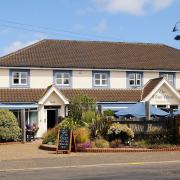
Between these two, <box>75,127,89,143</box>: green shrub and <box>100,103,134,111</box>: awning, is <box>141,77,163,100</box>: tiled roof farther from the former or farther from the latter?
<box>75,127,89,143</box>: green shrub

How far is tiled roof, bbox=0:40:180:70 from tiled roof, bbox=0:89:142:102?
1900 millimetres

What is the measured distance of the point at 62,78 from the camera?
131 feet

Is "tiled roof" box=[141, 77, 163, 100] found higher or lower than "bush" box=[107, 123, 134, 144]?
higher

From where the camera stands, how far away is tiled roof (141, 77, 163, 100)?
40.7m

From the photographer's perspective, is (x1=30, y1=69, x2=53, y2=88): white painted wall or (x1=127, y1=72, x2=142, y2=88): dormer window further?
(x1=127, y1=72, x2=142, y2=88): dormer window

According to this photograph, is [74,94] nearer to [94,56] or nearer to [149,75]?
[94,56]

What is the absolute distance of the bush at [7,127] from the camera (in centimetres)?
3020

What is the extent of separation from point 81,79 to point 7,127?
36.7 feet

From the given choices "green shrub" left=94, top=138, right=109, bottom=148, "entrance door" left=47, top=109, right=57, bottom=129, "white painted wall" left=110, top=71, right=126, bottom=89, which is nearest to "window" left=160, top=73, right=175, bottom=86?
"white painted wall" left=110, top=71, right=126, bottom=89

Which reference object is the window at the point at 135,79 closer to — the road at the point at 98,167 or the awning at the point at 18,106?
the awning at the point at 18,106

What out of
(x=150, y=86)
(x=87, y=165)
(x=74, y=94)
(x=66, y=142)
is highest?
(x=150, y=86)

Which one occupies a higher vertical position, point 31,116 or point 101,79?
point 101,79

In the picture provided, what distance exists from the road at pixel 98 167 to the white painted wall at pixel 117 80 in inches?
744

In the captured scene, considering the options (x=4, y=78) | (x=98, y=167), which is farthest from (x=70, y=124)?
(x=4, y=78)
